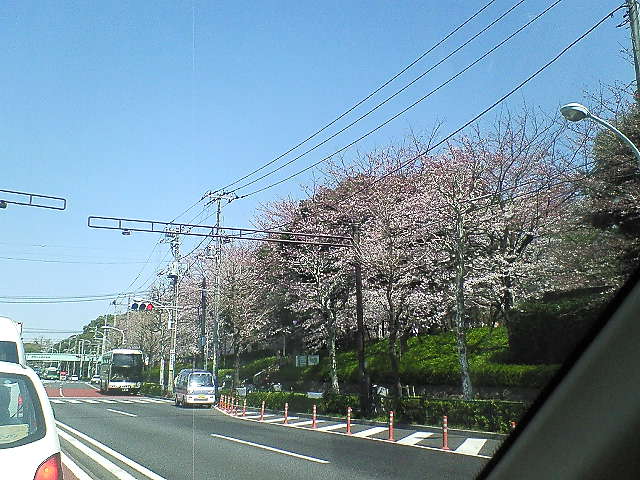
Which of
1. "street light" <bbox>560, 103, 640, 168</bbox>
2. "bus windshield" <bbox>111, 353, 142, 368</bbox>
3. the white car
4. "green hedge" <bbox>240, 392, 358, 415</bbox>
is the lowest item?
"green hedge" <bbox>240, 392, 358, 415</bbox>

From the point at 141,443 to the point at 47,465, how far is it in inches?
208

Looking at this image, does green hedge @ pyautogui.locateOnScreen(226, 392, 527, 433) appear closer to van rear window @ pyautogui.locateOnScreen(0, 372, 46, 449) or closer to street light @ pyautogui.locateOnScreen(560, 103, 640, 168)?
street light @ pyautogui.locateOnScreen(560, 103, 640, 168)

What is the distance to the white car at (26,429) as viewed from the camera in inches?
138

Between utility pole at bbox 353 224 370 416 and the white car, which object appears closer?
the white car

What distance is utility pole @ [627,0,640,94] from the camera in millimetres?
2438

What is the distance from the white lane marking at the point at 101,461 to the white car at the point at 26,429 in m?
1.96

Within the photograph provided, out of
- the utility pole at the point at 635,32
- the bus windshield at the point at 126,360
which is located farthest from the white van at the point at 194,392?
the utility pole at the point at 635,32

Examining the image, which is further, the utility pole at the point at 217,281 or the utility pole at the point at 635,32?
the utility pole at the point at 217,281

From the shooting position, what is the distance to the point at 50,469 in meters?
3.63

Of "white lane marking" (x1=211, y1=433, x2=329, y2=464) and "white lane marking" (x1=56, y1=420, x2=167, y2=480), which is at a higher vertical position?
"white lane marking" (x1=56, y1=420, x2=167, y2=480)

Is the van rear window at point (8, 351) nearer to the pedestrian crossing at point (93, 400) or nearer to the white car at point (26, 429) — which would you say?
the white car at point (26, 429)

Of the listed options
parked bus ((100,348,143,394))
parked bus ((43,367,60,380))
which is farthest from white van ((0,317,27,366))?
parked bus ((100,348,143,394))

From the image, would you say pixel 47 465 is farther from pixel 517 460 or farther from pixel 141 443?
pixel 141 443

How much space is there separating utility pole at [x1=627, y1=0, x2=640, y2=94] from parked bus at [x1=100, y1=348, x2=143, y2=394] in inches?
451
